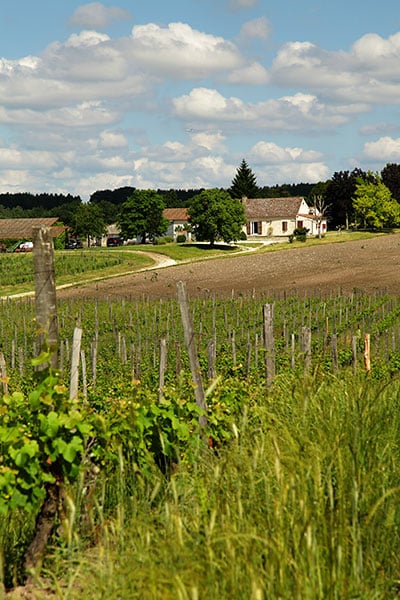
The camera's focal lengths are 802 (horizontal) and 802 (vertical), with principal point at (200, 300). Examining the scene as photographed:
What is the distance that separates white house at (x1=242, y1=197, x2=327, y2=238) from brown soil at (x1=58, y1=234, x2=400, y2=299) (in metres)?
24.1

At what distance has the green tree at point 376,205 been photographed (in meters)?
77.3

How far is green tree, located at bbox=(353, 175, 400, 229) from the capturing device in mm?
77312

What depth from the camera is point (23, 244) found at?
82125mm

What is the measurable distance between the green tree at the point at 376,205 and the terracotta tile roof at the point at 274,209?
1057 cm

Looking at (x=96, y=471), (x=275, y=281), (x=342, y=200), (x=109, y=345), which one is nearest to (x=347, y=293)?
(x=275, y=281)

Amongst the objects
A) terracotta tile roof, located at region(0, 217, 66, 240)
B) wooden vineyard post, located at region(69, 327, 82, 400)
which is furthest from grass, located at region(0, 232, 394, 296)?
wooden vineyard post, located at region(69, 327, 82, 400)

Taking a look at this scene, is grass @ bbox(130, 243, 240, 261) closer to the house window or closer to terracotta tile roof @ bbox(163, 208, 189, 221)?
the house window

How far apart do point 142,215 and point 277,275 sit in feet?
105

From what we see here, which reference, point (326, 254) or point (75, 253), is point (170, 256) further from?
point (326, 254)

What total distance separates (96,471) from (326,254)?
54.9 m

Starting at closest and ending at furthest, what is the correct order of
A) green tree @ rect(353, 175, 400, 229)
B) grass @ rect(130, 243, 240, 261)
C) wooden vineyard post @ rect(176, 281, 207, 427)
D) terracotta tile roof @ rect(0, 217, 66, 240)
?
1. wooden vineyard post @ rect(176, 281, 207, 427)
2. grass @ rect(130, 243, 240, 261)
3. green tree @ rect(353, 175, 400, 229)
4. terracotta tile roof @ rect(0, 217, 66, 240)

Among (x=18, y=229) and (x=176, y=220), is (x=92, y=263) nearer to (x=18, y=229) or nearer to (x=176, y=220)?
(x=18, y=229)

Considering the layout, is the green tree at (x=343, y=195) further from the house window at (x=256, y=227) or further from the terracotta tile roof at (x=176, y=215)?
the terracotta tile roof at (x=176, y=215)

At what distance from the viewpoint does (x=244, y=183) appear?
344ft
